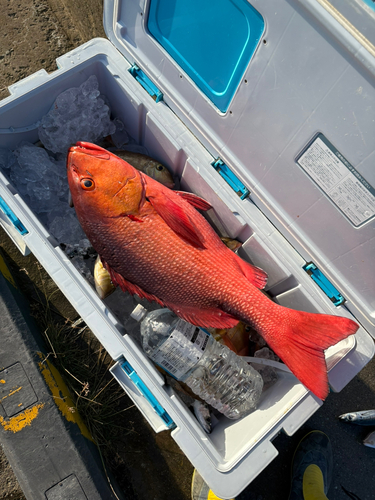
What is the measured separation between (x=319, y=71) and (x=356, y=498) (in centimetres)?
279

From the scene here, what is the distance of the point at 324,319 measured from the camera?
1.37 m

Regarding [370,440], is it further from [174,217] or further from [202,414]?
[174,217]

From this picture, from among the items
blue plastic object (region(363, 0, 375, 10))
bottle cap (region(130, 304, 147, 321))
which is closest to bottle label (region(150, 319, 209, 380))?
bottle cap (region(130, 304, 147, 321))

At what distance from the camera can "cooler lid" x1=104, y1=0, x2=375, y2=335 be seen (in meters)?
0.99

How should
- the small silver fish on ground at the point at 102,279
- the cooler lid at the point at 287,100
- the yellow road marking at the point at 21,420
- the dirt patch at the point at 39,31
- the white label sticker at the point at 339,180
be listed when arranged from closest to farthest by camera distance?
the cooler lid at the point at 287,100 → the white label sticker at the point at 339,180 → the small silver fish on ground at the point at 102,279 → the yellow road marking at the point at 21,420 → the dirt patch at the point at 39,31

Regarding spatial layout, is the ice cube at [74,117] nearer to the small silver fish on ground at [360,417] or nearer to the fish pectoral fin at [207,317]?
the fish pectoral fin at [207,317]

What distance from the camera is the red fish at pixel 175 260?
1.38m

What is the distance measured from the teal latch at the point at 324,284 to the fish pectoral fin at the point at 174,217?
1.75 ft

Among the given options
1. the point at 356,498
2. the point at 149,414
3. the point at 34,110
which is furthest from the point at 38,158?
the point at 356,498

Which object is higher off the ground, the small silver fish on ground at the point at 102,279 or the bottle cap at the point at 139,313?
the small silver fish on ground at the point at 102,279

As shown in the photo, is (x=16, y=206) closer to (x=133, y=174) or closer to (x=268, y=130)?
(x=133, y=174)

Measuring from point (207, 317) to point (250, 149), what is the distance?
78 cm

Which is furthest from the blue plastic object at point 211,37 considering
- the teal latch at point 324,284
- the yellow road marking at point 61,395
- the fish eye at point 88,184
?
the yellow road marking at point 61,395

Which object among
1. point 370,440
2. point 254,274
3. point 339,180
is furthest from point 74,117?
point 370,440
